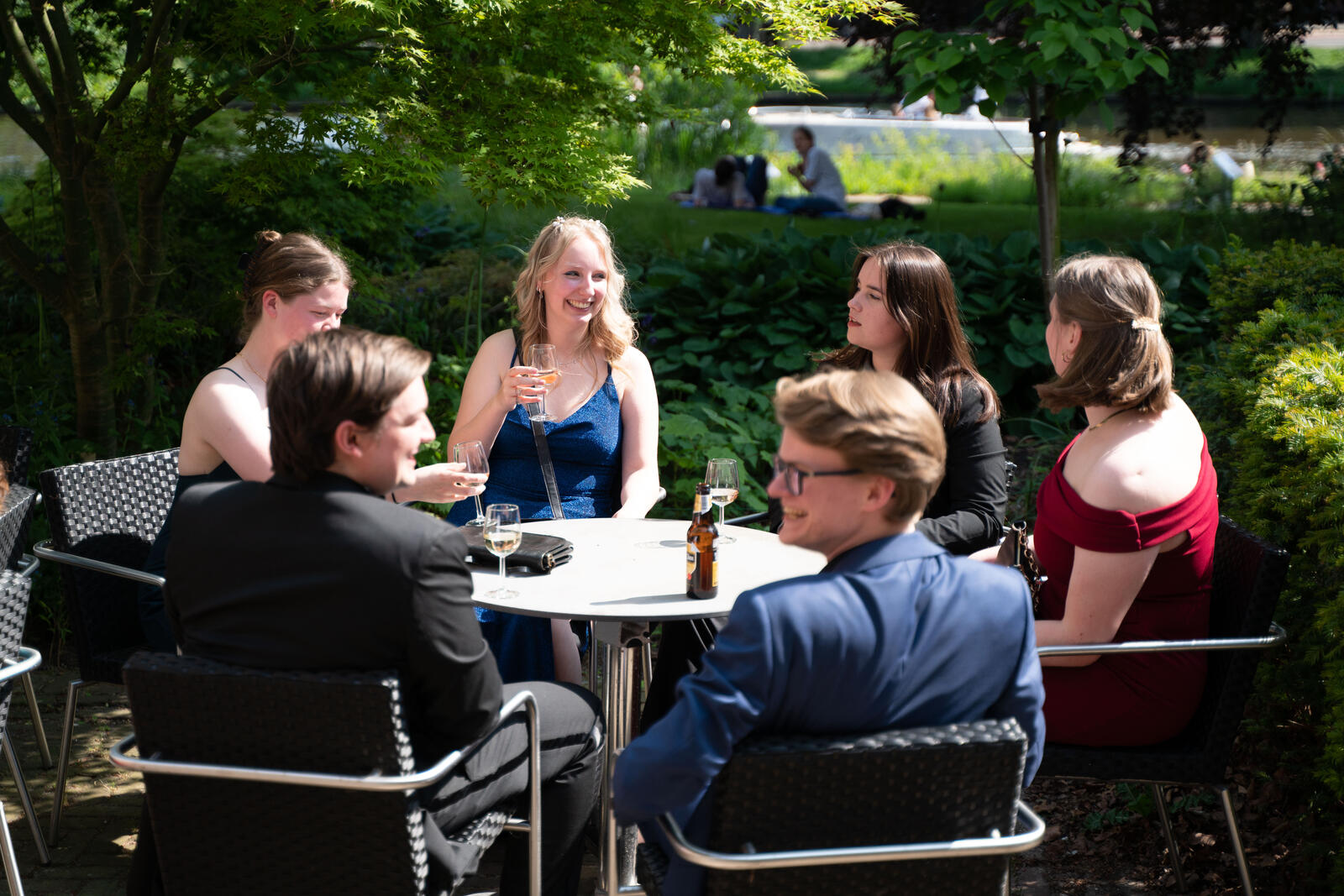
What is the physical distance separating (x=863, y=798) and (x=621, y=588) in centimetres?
103

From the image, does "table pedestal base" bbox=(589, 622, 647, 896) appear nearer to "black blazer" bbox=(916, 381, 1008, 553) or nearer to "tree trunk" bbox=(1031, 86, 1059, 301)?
"black blazer" bbox=(916, 381, 1008, 553)

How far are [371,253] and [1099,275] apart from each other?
5.74m

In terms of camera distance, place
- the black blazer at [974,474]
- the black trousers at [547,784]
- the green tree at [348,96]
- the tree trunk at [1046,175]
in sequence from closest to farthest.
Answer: the black trousers at [547,784] < the black blazer at [974,474] < the green tree at [348,96] < the tree trunk at [1046,175]

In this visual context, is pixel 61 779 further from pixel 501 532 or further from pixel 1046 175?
pixel 1046 175

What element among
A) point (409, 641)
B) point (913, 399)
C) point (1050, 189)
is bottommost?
point (409, 641)

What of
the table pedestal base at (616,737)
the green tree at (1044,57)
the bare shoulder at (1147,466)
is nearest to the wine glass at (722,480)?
the table pedestal base at (616,737)

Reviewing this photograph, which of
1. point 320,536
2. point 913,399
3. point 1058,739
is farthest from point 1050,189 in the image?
point 320,536

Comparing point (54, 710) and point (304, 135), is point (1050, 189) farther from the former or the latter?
point (54, 710)

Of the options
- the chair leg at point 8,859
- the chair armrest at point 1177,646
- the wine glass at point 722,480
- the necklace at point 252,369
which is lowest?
the chair leg at point 8,859

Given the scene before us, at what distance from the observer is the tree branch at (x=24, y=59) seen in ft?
16.4

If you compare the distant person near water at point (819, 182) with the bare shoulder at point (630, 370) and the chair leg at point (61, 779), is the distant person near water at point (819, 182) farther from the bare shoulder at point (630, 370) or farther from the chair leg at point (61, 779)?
the chair leg at point (61, 779)

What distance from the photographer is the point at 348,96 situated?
4.50 m

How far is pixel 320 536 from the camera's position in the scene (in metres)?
1.98

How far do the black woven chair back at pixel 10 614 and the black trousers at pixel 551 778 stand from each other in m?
0.99
